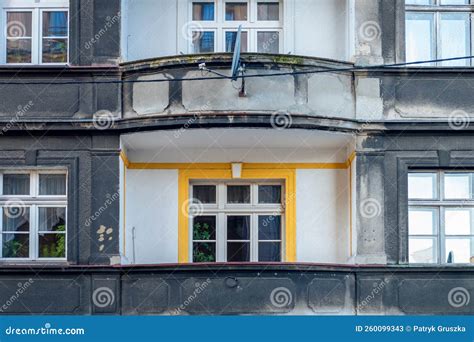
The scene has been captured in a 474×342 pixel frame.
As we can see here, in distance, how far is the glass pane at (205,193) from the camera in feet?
64.7

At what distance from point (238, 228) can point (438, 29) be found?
4393 mm

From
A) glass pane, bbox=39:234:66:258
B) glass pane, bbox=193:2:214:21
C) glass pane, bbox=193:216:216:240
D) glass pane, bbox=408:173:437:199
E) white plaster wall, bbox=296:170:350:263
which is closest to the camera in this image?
glass pane, bbox=39:234:66:258

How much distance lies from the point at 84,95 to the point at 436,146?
5.39 m

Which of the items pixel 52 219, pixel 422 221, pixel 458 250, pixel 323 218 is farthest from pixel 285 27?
pixel 52 219

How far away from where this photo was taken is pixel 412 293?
60.3ft

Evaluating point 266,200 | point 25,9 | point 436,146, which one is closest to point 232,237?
point 266,200

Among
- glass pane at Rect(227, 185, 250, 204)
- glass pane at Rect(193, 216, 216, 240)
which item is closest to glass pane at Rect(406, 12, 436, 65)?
glass pane at Rect(227, 185, 250, 204)

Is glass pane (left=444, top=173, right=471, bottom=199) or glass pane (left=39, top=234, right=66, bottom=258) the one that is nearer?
glass pane (left=39, top=234, right=66, bottom=258)

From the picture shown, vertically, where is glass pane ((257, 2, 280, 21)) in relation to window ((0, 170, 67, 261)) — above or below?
above

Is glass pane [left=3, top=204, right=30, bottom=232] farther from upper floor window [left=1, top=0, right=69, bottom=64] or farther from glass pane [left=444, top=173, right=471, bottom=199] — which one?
glass pane [left=444, top=173, right=471, bottom=199]

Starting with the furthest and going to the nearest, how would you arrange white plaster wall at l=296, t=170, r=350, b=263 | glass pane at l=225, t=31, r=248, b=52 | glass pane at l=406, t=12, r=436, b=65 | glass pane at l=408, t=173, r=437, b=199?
glass pane at l=225, t=31, r=248, b=52 → glass pane at l=406, t=12, r=436, b=65 → white plaster wall at l=296, t=170, r=350, b=263 → glass pane at l=408, t=173, r=437, b=199

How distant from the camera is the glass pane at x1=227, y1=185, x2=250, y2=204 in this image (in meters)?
19.8

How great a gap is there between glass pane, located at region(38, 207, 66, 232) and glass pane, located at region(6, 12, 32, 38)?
9.07 feet

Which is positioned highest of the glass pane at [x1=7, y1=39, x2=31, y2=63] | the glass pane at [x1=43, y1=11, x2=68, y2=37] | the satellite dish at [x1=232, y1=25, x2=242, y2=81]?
the glass pane at [x1=43, y1=11, x2=68, y2=37]
